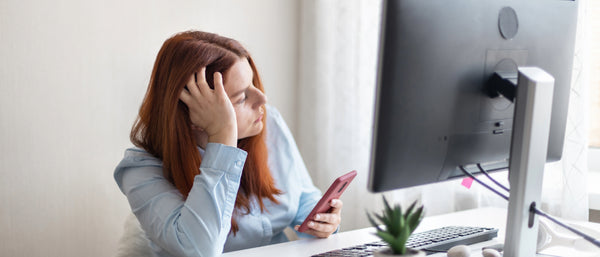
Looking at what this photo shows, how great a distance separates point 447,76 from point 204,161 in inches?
23.3

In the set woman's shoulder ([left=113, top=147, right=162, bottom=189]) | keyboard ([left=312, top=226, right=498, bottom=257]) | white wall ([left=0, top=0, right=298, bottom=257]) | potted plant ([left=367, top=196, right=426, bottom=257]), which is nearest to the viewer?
potted plant ([left=367, top=196, right=426, bottom=257])

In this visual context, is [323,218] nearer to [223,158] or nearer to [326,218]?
[326,218]

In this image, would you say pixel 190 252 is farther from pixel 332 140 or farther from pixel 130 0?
pixel 332 140

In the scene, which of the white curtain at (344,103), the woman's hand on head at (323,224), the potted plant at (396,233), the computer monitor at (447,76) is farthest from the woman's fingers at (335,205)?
the white curtain at (344,103)

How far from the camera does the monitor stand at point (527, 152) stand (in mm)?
906

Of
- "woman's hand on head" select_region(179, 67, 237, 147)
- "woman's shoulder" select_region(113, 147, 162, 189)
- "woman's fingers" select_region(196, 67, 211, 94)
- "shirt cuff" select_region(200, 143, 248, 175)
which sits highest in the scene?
"woman's fingers" select_region(196, 67, 211, 94)

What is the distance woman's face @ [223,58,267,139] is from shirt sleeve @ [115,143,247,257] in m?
0.16

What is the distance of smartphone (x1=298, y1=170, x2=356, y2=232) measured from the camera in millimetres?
1247

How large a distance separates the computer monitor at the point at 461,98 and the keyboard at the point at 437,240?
0.68ft

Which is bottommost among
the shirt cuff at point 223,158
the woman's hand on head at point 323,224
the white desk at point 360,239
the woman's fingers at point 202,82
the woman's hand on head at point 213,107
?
the white desk at point 360,239

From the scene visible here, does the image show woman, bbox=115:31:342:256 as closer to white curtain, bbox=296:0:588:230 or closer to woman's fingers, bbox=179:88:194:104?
woman's fingers, bbox=179:88:194:104

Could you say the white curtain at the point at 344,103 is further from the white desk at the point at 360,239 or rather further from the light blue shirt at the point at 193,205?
the light blue shirt at the point at 193,205

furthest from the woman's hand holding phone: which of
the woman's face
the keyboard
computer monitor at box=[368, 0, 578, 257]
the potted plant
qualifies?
the potted plant

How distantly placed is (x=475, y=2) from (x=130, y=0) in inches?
48.2
